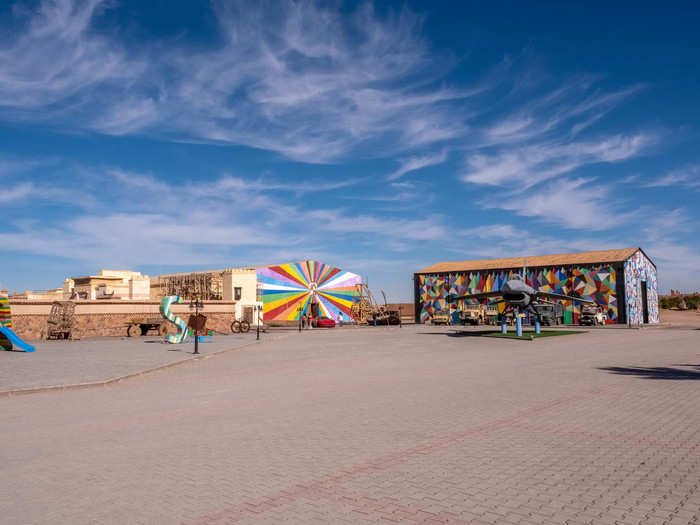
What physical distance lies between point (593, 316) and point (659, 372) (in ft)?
128

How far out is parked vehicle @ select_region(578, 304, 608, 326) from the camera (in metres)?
51.7

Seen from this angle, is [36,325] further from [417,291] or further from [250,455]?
[417,291]

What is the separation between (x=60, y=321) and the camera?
117ft

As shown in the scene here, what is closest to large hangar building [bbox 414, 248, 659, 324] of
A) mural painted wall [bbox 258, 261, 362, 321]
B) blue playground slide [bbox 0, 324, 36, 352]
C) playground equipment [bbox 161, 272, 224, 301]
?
mural painted wall [bbox 258, 261, 362, 321]

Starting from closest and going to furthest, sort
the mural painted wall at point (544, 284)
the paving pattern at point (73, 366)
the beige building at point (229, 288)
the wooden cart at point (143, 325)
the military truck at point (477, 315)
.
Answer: the paving pattern at point (73, 366) → the wooden cart at point (143, 325) → the beige building at point (229, 288) → the mural painted wall at point (544, 284) → the military truck at point (477, 315)

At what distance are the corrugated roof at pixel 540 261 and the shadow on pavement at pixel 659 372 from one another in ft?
112

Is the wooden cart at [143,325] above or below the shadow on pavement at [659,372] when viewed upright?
above

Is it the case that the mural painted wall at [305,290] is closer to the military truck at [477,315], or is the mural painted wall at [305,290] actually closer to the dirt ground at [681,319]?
the military truck at [477,315]

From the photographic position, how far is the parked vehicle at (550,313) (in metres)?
54.2

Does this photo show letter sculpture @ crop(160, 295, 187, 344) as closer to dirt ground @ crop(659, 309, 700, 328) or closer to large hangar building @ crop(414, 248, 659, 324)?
large hangar building @ crop(414, 248, 659, 324)

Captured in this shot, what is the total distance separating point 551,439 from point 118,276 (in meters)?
61.7

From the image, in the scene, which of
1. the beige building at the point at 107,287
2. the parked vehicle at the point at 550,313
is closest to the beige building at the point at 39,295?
the beige building at the point at 107,287

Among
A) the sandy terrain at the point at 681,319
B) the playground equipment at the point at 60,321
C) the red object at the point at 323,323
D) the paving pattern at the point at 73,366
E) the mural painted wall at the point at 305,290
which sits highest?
the mural painted wall at the point at 305,290

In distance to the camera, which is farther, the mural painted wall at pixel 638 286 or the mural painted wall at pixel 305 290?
the mural painted wall at pixel 305 290
